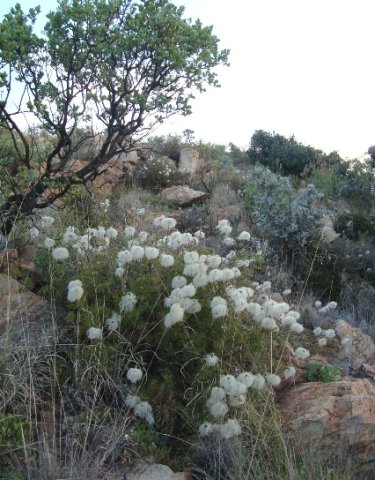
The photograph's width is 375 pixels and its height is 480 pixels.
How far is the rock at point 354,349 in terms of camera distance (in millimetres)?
4992

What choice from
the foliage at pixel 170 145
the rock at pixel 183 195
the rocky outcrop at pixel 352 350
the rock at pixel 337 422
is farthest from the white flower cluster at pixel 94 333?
the foliage at pixel 170 145

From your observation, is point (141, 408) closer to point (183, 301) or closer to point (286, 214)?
point (183, 301)

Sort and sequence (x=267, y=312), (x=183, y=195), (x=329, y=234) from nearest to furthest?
1. (x=267, y=312)
2. (x=329, y=234)
3. (x=183, y=195)

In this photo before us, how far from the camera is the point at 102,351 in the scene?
10.9 ft

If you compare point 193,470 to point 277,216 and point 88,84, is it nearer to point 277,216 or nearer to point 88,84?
point 88,84

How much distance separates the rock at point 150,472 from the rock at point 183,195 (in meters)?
7.17

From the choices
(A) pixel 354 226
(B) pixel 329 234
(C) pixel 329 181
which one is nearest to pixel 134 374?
(B) pixel 329 234

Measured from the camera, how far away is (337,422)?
3.42 metres

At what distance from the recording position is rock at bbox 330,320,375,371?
4992 mm

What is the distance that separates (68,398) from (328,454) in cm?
150

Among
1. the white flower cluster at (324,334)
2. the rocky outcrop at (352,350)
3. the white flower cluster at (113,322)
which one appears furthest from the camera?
the rocky outcrop at (352,350)

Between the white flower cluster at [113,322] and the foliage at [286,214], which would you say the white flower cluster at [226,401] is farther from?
the foliage at [286,214]

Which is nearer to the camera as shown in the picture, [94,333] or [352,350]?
[94,333]

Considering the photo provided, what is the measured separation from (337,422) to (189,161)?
9944 mm
